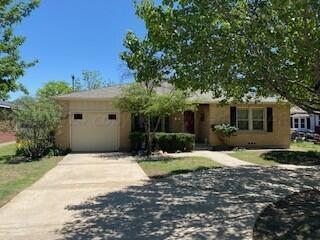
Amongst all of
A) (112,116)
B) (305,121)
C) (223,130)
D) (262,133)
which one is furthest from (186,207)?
(305,121)

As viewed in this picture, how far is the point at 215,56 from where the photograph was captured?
9328mm

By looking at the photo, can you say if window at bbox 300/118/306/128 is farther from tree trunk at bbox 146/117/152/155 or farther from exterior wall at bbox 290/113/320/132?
tree trunk at bbox 146/117/152/155

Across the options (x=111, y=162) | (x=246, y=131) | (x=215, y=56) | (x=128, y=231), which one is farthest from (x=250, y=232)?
(x=246, y=131)

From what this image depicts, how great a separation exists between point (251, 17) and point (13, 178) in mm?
9214

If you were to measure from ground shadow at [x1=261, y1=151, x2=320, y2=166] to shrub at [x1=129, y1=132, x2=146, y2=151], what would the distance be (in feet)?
20.6

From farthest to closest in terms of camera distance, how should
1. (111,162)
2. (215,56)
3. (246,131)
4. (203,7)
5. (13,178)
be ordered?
(246,131) → (111,162) → (13,178) → (215,56) → (203,7)

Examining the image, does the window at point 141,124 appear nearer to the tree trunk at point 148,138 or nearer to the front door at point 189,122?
the front door at point 189,122

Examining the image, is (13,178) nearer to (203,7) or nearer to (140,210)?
(140,210)

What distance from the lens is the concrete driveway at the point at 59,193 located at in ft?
24.8

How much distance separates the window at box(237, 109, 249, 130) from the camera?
25.5 meters

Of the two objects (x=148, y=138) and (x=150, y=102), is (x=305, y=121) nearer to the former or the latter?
(x=148, y=138)

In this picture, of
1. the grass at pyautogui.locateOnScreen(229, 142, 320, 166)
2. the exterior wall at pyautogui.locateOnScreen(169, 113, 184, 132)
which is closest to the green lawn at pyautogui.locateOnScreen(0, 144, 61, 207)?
the exterior wall at pyautogui.locateOnScreen(169, 113, 184, 132)

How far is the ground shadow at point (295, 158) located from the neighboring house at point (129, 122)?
3814 millimetres

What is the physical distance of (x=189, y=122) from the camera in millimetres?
26812
